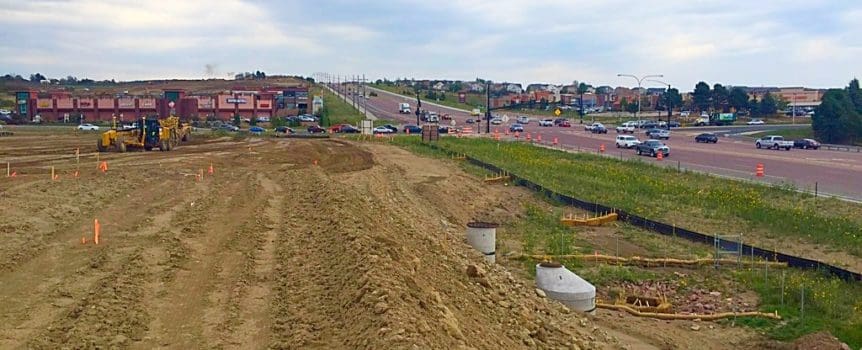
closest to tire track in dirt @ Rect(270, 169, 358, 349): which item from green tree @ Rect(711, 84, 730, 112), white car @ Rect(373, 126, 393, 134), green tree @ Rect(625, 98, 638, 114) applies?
white car @ Rect(373, 126, 393, 134)

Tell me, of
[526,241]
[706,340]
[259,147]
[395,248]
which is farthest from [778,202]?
[259,147]

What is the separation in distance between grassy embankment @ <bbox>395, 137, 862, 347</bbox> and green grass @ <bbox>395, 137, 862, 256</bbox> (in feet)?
0.10

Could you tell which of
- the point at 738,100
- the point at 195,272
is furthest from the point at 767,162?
the point at 738,100

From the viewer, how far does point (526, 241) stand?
23125 mm

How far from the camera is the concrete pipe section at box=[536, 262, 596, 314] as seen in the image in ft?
49.7

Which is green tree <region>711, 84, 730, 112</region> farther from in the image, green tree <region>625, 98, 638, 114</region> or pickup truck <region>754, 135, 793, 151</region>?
pickup truck <region>754, 135, 793, 151</region>

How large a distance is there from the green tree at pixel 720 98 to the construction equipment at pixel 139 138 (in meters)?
114

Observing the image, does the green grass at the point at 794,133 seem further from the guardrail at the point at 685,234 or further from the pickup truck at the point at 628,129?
→ the guardrail at the point at 685,234

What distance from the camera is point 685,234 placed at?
2409cm

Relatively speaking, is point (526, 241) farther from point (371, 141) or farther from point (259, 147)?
point (371, 141)

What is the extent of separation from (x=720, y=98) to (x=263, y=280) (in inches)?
5578

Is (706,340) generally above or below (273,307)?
below

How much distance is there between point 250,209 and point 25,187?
7.82 m

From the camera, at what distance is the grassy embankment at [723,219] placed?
614 inches
